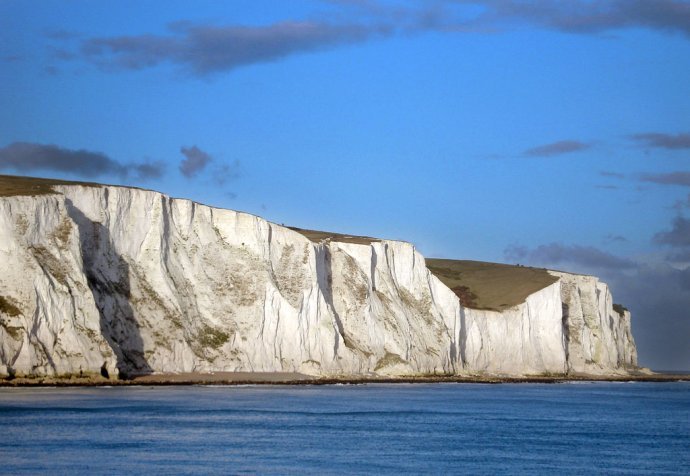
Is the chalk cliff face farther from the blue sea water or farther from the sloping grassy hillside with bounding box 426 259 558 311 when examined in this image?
the blue sea water

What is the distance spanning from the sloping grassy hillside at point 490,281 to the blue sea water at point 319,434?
3708 centimetres

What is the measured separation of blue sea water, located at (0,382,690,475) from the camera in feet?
102

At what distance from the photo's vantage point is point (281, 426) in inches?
1612

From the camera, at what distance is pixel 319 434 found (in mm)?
38688

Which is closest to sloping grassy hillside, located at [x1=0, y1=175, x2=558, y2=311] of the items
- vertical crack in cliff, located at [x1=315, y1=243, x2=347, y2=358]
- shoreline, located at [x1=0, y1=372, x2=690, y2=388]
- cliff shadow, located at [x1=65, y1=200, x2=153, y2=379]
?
vertical crack in cliff, located at [x1=315, y1=243, x2=347, y2=358]

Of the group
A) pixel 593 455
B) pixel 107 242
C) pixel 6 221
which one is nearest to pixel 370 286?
pixel 107 242

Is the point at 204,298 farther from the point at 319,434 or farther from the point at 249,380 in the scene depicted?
the point at 319,434

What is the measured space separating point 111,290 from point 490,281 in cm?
5056

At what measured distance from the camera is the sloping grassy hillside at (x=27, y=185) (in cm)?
5894

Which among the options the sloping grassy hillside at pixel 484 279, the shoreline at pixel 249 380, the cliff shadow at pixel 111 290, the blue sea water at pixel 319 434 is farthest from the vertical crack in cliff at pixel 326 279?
the blue sea water at pixel 319 434

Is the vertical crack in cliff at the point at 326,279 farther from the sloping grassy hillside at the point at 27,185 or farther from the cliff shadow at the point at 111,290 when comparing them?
the sloping grassy hillside at the point at 27,185

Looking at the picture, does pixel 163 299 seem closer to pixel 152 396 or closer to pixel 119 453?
pixel 152 396

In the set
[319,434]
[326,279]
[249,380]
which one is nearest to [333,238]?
[326,279]

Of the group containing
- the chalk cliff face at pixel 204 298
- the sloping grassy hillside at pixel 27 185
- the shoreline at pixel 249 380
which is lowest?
the shoreline at pixel 249 380
